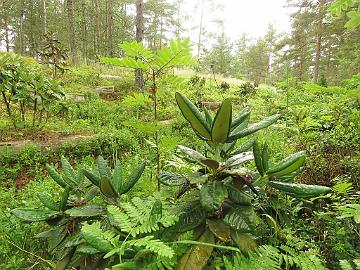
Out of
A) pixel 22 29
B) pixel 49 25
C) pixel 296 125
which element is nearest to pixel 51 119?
pixel 296 125

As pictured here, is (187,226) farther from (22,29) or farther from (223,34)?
(223,34)

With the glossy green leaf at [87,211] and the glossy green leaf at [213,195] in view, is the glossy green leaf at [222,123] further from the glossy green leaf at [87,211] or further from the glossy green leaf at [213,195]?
the glossy green leaf at [87,211]

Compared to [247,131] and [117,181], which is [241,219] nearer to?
[247,131]

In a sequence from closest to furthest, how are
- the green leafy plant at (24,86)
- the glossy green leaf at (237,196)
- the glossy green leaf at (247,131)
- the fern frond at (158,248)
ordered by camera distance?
the fern frond at (158,248), the glossy green leaf at (237,196), the glossy green leaf at (247,131), the green leafy plant at (24,86)

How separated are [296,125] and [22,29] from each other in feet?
112

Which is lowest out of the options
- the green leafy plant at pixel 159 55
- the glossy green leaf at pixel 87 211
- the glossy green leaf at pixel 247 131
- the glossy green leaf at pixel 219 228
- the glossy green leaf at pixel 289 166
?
the glossy green leaf at pixel 87 211

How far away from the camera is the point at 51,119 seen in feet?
24.8

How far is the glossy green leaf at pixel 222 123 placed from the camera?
1342 mm

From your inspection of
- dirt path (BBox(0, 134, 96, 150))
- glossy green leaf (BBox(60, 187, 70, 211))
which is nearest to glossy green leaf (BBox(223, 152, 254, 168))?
glossy green leaf (BBox(60, 187, 70, 211))

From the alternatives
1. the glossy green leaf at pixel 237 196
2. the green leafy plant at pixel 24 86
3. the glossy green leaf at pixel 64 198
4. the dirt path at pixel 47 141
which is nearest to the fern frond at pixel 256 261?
the glossy green leaf at pixel 237 196

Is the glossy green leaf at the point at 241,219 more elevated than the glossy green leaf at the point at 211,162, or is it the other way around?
the glossy green leaf at the point at 211,162

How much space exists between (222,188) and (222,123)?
0.33m

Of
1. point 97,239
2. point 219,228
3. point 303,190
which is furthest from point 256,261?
point 97,239

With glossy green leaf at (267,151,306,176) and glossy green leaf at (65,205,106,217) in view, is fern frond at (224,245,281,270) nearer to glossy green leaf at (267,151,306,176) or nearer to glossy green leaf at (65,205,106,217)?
glossy green leaf at (267,151,306,176)
